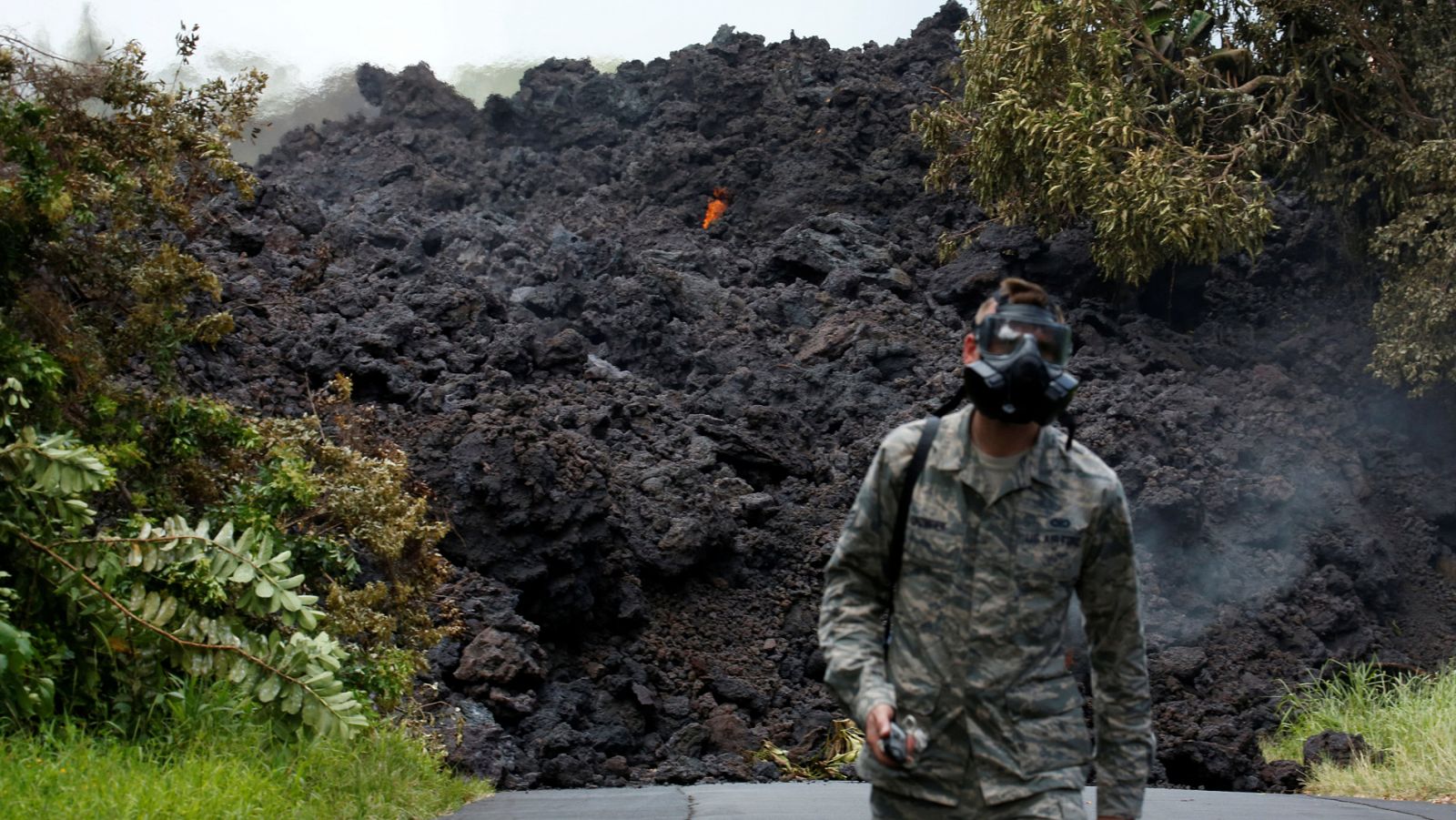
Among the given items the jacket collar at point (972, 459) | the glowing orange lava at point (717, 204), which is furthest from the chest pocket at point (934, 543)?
the glowing orange lava at point (717, 204)

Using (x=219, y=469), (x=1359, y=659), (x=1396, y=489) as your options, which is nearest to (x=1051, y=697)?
(x=219, y=469)

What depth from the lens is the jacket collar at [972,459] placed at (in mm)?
A: 3025

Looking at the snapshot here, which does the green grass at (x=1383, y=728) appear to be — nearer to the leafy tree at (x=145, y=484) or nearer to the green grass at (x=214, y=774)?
the green grass at (x=214, y=774)

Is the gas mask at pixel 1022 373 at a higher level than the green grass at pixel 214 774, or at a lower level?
higher

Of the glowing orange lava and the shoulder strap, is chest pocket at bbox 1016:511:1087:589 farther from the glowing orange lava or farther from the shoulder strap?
the glowing orange lava

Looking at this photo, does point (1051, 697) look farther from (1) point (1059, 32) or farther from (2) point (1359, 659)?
(1) point (1059, 32)

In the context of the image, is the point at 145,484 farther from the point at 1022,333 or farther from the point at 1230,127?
the point at 1230,127

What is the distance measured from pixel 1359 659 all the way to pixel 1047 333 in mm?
11610

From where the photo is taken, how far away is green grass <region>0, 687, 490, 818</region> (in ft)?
15.6

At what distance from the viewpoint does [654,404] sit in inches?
616

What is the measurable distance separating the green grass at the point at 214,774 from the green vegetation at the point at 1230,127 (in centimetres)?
1028

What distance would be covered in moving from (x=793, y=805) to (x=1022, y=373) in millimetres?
4532

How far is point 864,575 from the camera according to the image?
10.3 ft

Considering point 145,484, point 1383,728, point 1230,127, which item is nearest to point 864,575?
point 145,484
